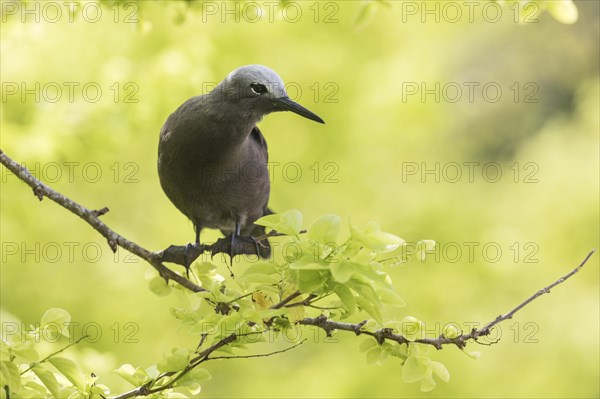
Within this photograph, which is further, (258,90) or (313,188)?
(313,188)

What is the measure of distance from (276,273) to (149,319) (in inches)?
171

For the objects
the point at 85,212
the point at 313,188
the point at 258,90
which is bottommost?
the point at 313,188

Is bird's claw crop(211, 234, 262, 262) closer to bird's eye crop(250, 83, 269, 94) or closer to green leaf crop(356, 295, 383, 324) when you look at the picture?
bird's eye crop(250, 83, 269, 94)

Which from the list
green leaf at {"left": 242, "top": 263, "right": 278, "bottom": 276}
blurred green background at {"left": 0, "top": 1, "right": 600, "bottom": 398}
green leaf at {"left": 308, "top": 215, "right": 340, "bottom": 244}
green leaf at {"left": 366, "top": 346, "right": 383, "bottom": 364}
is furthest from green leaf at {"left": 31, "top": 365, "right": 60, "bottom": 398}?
blurred green background at {"left": 0, "top": 1, "right": 600, "bottom": 398}

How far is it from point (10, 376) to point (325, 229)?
1.05 metres

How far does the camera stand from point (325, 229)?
2160mm

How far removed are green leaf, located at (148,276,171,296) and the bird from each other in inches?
26.7

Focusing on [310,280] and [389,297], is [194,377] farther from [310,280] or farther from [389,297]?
[389,297]

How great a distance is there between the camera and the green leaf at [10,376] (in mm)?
2178

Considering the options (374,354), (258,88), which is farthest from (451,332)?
(258,88)

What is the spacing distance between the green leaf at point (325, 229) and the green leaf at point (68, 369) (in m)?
0.91

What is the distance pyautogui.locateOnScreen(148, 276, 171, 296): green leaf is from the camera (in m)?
3.38
